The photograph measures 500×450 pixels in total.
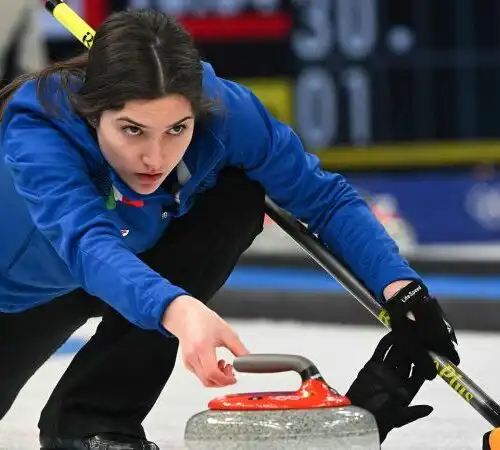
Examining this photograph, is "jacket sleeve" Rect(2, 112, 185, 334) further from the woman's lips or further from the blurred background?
the blurred background

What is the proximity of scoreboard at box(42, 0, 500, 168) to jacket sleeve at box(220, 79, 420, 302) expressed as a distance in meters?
4.26

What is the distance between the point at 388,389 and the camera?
1.77 meters

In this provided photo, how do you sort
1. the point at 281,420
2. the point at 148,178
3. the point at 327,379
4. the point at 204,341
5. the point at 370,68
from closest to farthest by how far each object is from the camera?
the point at 204,341
the point at 281,420
the point at 148,178
the point at 327,379
the point at 370,68

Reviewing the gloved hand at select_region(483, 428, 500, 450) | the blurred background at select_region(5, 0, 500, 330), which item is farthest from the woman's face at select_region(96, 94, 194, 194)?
the blurred background at select_region(5, 0, 500, 330)

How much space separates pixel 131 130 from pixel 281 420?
39 centimetres

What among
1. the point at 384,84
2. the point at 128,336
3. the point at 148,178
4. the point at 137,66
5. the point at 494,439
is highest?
the point at 137,66

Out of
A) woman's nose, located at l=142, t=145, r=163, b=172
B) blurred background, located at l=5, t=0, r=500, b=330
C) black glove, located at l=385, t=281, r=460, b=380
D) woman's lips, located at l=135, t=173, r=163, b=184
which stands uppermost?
woman's nose, located at l=142, t=145, r=163, b=172

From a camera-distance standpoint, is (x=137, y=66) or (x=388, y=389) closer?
(x=137, y=66)

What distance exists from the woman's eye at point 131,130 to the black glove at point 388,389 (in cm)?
50

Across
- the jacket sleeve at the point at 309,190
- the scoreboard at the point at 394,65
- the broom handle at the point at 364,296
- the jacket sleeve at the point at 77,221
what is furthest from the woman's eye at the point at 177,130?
the scoreboard at the point at 394,65

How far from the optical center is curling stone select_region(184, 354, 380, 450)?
4.73 feet

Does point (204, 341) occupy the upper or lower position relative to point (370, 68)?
upper

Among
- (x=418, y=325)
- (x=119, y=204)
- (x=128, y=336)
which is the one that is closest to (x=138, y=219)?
(x=119, y=204)

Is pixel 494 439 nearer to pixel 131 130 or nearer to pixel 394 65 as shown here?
pixel 131 130
